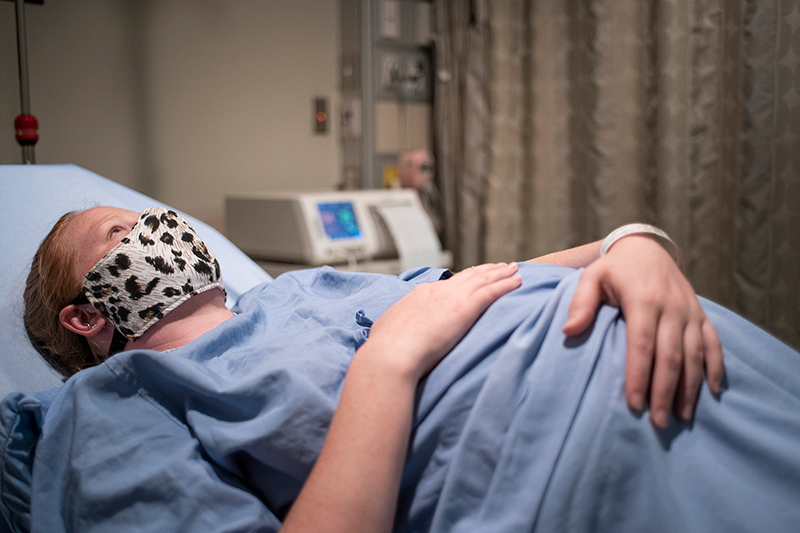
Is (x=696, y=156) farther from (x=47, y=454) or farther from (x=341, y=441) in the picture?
(x=47, y=454)

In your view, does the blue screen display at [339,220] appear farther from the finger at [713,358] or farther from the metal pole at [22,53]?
the finger at [713,358]

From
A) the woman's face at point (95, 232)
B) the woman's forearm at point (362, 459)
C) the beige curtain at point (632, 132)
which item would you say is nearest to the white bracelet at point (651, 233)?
the woman's forearm at point (362, 459)

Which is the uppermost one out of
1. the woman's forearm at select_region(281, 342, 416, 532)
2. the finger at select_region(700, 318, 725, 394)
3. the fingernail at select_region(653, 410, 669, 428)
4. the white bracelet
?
the white bracelet

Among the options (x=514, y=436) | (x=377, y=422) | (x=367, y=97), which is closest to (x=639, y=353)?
(x=514, y=436)

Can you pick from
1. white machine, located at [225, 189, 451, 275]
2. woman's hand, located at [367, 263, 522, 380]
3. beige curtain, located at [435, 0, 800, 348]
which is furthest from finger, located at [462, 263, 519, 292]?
beige curtain, located at [435, 0, 800, 348]

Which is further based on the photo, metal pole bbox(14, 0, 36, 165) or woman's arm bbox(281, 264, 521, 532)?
metal pole bbox(14, 0, 36, 165)

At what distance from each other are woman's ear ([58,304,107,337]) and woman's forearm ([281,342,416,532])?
1.75 feet

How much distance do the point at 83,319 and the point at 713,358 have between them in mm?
936

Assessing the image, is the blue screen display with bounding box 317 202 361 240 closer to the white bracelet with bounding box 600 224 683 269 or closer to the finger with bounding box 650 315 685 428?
the white bracelet with bounding box 600 224 683 269

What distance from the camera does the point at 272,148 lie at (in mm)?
2426

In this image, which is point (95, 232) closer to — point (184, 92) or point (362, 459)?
point (362, 459)

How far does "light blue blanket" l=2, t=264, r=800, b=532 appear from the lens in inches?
23.5

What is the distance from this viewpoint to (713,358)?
62 centimetres

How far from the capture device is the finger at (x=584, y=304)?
2.15ft
